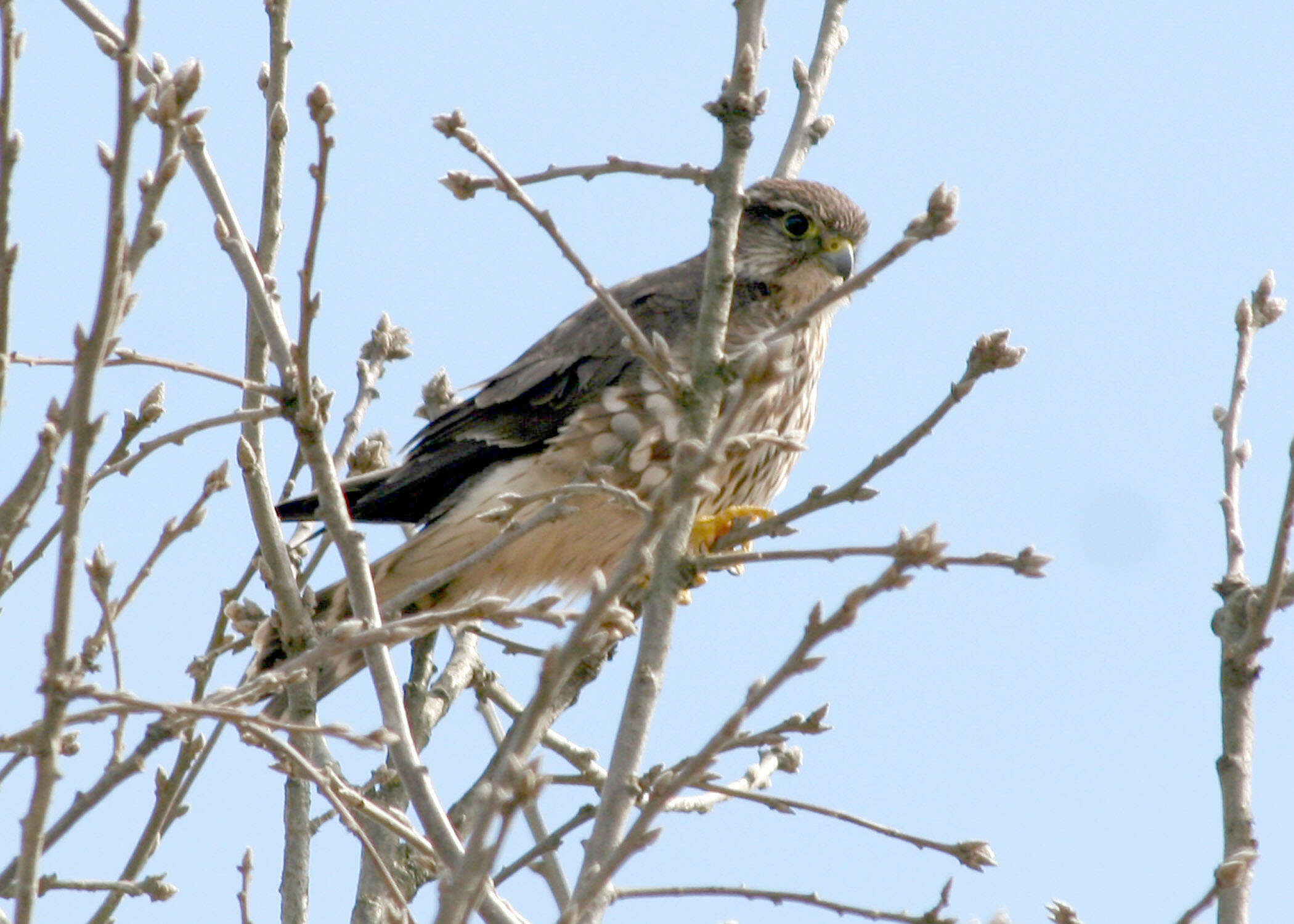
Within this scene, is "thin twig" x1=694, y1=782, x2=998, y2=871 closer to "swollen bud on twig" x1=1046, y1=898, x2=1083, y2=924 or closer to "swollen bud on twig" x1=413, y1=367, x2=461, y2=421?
"swollen bud on twig" x1=1046, y1=898, x2=1083, y2=924

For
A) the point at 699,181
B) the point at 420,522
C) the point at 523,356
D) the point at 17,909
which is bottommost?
the point at 17,909

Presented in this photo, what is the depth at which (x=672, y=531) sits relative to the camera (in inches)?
102

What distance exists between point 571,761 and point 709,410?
60.0 inches

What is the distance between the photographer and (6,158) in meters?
2.09

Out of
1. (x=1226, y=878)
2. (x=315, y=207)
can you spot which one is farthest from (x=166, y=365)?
(x=1226, y=878)

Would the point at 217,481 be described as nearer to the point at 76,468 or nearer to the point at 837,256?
the point at 76,468

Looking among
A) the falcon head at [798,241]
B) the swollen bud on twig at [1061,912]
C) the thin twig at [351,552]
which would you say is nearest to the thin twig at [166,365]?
the thin twig at [351,552]

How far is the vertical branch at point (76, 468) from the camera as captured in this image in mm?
1691

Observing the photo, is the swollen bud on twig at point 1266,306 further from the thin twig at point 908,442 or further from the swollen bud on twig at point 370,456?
the swollen bud on twig at point 370,456

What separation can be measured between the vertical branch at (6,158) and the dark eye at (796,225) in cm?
312

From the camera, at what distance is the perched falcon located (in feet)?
14.8

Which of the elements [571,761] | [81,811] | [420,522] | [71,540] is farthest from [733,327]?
[71,540]

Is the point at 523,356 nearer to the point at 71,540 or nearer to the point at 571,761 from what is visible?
the point at 571,761

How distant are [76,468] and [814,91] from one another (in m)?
2.89
